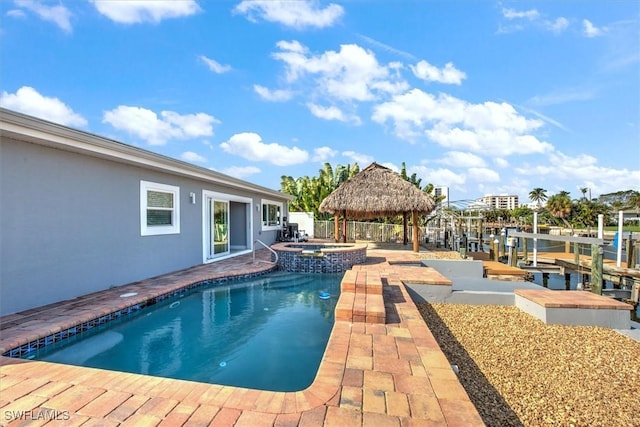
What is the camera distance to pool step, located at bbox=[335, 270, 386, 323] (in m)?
4.35

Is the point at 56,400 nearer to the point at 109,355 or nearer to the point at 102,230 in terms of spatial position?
the point at 109,355

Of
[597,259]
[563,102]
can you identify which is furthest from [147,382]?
[563,102]

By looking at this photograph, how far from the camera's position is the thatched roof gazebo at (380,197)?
48.0ft

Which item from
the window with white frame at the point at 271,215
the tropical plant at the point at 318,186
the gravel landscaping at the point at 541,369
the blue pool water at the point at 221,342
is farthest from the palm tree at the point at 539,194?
the blue pool water at the point at 221,342

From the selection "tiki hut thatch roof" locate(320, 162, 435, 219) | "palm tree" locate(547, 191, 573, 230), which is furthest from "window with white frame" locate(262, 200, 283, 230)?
"palm tree" locate(547, 191, 573, 230)

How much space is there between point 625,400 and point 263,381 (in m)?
3.90

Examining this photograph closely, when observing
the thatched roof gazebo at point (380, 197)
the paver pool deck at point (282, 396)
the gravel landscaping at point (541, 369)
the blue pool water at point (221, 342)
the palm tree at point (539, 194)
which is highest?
the palm tree at point (539, 194)

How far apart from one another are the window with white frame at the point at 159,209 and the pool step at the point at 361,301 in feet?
18.7

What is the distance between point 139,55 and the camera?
12.8 metres

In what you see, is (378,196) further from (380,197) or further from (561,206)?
(561,206)

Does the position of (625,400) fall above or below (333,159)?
below

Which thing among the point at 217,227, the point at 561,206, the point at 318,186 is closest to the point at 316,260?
the point at 217,227

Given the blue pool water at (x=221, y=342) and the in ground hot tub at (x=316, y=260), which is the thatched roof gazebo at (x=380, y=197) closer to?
the in ground hot tub at (x=316, y=260)

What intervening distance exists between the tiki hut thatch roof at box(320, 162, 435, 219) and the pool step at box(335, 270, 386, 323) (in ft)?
29.5
